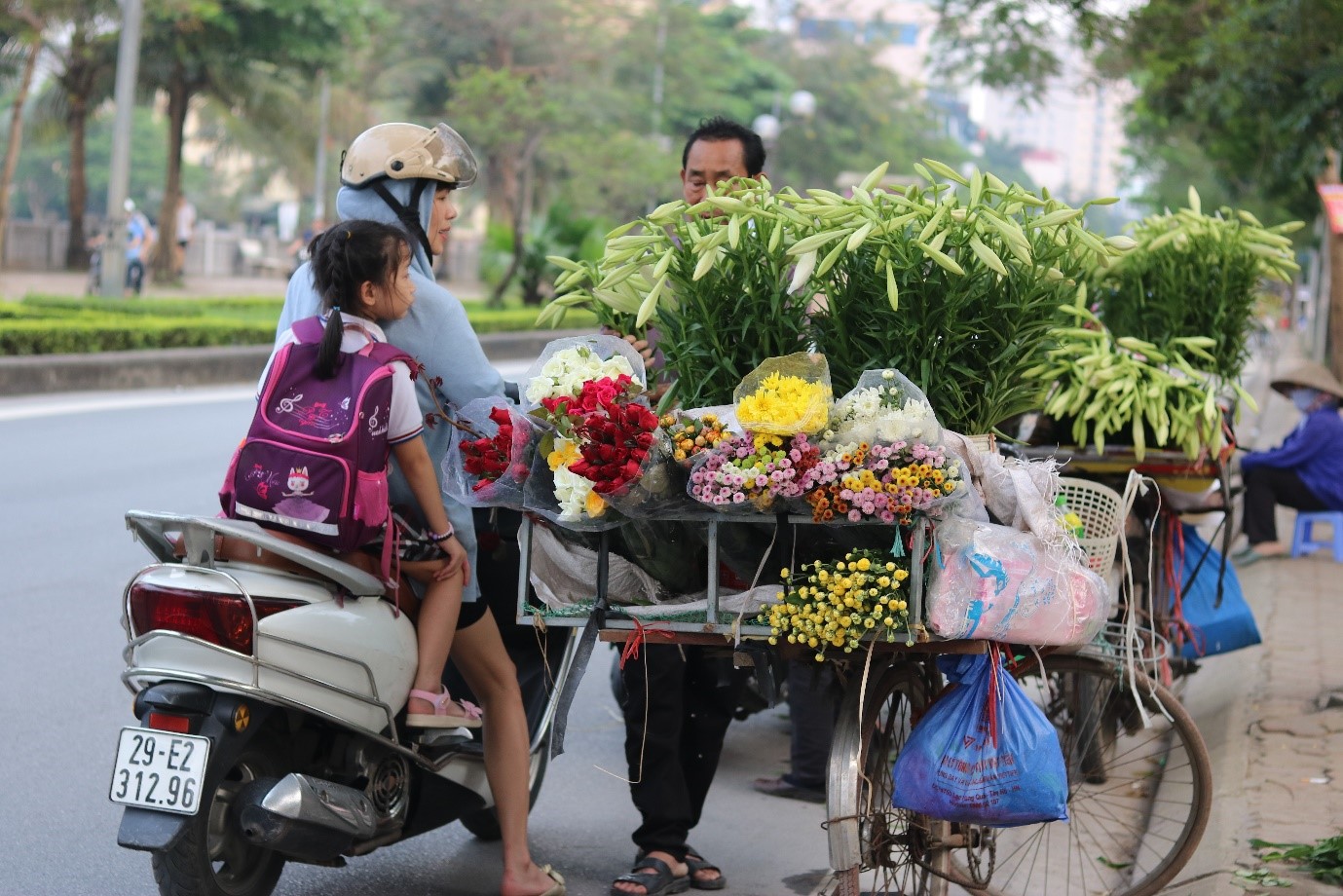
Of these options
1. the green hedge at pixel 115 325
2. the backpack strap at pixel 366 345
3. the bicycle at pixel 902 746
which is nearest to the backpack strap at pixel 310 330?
the backpack strap at pixel 366 345

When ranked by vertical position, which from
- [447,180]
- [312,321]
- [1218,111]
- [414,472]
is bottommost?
[414,472]

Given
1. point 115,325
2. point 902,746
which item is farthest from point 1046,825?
point 115,325

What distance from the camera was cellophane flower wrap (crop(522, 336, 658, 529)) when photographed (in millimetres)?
3076

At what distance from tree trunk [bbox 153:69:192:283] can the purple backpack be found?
3196 centimetres

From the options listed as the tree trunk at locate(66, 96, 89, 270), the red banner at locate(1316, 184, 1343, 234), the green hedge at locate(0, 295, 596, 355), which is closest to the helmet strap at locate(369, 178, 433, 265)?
the red banner at locate(1316, 184, 1343, 234)

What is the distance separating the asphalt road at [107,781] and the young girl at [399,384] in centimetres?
79

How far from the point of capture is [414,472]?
3.55 m

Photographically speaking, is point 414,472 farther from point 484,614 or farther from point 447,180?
point 447,180

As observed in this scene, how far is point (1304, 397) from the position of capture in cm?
951

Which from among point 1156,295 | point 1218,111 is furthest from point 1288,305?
point 1156,295

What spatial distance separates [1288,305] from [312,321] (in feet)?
211

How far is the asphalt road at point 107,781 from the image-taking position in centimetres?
417

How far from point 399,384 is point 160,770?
3.12 ft

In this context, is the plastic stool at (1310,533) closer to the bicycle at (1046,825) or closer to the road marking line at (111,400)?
the bicycle at (1046,825)
